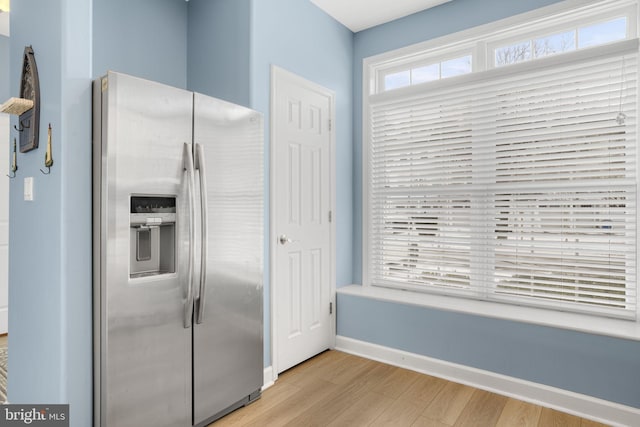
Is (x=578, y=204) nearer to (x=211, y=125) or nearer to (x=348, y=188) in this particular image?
→ (x=348, y=188)

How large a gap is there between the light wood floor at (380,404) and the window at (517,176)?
72cm

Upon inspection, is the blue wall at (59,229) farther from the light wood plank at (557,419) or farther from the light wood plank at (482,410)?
the light wood plank at (557,419)

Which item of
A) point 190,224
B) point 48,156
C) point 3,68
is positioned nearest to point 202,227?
point 190,224

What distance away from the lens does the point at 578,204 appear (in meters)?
2.54

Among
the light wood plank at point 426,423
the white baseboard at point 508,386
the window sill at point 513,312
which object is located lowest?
the light wood plank at point 426,423

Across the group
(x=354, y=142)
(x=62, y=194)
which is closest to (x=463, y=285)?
(x=354, y=142)

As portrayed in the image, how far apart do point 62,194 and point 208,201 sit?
2.16 feet

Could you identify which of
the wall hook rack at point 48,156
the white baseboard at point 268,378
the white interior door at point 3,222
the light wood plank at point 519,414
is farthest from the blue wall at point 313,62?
the white interior door at point 3,222

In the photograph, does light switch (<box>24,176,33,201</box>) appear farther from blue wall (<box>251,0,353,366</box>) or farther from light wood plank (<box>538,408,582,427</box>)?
light wood plank (<box>538,408,582,427</box>)

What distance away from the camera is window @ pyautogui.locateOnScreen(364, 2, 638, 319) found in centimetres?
246

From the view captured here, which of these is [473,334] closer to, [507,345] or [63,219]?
[507,345]

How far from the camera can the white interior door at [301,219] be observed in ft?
9.02

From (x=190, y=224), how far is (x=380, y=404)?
161 cm

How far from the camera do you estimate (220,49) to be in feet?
8.86
